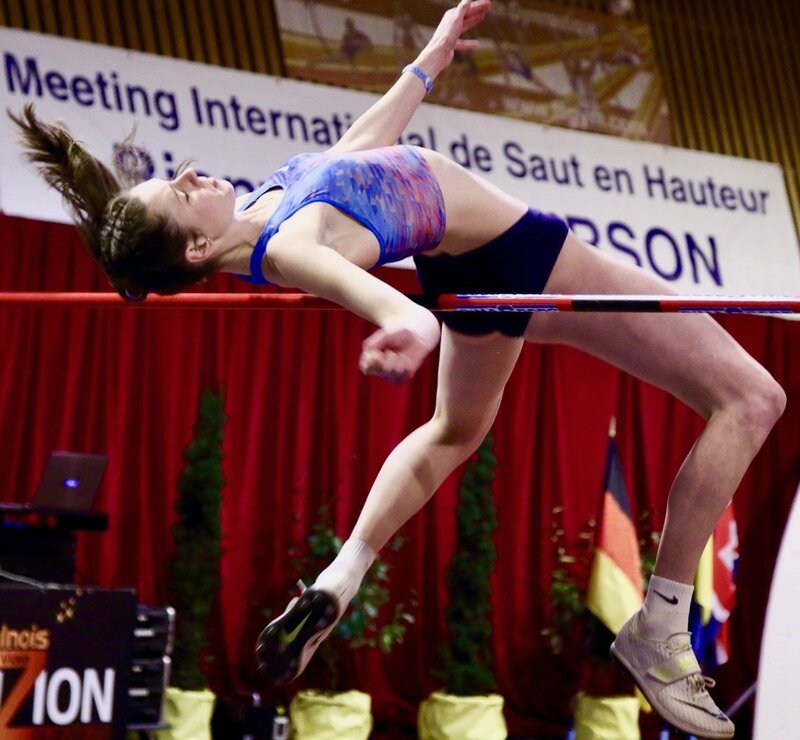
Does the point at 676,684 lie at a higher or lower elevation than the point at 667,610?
lower

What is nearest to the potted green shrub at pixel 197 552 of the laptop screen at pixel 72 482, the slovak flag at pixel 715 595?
the laptop screen at pixel 72 482

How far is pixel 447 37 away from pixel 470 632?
3.58m

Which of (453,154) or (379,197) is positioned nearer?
(379,197)

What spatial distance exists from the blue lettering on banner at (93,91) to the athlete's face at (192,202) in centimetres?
300

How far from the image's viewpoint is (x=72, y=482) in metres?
4.57

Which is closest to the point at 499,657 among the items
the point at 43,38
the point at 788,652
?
the point at 788,652

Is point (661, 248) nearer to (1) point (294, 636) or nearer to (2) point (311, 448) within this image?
(2) point (311, 448)

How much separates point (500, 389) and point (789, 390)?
191 inches

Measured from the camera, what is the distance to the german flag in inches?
221

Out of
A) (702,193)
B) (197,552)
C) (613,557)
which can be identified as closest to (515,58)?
(702,193)

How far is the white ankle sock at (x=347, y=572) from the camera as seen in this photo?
7.58ft

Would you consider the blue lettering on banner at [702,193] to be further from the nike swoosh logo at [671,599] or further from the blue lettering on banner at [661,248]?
the nike swoosh logo at [671,599]

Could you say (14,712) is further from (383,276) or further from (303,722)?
(383,276)

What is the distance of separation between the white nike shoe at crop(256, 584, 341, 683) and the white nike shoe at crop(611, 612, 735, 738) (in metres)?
0.59
